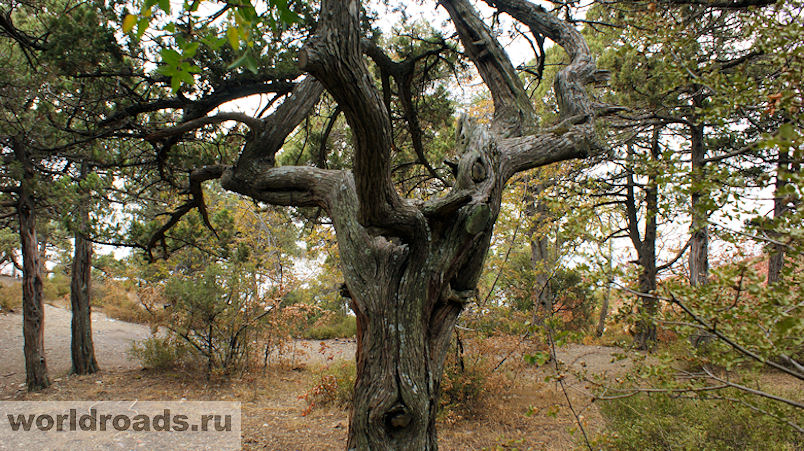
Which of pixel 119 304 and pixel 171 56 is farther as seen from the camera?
pixel 119 304

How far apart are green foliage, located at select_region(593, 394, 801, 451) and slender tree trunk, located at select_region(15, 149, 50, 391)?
6977 mm

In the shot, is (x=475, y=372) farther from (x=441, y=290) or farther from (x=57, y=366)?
(x=57, y=366)

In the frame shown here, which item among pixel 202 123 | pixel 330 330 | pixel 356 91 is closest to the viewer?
pixel 356 91

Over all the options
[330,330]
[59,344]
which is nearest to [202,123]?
[59,344]

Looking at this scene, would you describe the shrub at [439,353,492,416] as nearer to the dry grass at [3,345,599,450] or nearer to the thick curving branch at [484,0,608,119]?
the dry grass at [3,345,599,450]

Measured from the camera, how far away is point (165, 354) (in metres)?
6.79

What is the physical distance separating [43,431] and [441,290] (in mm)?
4347

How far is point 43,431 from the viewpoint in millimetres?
4168

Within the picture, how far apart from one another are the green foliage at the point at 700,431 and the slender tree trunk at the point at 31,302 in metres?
6.98

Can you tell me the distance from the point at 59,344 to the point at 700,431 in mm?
10922

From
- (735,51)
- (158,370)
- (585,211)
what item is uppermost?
(735,51)

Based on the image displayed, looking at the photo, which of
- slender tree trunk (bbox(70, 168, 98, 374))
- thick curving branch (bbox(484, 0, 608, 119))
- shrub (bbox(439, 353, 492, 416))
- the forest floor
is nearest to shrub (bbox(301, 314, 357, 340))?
the forest floor

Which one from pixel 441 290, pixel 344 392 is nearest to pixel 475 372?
pixel 344 392

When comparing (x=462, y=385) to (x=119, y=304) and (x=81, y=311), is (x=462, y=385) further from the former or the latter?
(x=119, y=304)
